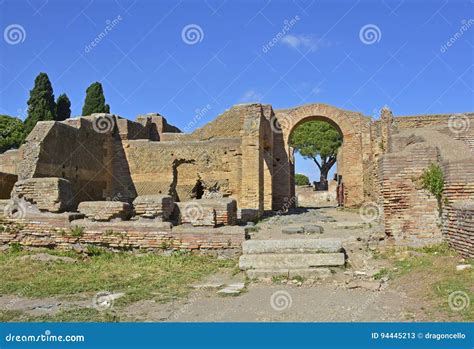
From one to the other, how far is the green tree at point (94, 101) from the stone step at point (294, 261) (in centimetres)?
3077

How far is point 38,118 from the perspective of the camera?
34156 mm

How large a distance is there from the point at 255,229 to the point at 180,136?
35.0ft

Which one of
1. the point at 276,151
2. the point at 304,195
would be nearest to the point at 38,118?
the point at 276,151

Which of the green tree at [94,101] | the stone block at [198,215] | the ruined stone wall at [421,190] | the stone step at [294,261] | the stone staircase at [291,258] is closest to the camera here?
the stone staircase at [291,258]

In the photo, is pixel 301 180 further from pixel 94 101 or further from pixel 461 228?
pixel 461 228

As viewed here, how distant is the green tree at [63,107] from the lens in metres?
36.8

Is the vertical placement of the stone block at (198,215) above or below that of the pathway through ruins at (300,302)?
above

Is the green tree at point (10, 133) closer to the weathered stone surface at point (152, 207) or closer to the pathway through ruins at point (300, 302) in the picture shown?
the weathered stone surface at point (152, 207)

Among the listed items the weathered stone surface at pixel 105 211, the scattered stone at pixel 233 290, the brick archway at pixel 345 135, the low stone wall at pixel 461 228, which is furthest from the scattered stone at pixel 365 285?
the brick archway at pixel 345 135

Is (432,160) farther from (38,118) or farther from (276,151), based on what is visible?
(38,118)

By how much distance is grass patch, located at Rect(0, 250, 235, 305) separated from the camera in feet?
22.0

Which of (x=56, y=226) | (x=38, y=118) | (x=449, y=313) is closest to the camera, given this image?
(x=449, y=313)

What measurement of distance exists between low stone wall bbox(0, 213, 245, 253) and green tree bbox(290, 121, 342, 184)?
128ft

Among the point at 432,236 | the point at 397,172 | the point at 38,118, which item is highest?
the point at 38,118
